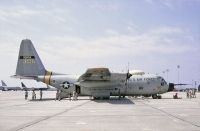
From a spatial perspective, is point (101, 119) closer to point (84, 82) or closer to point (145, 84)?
point (84, 82)

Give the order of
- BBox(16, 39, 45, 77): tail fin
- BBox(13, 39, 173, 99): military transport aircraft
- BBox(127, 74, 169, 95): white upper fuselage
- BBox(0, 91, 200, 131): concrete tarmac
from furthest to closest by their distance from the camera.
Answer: BBox(16, 39, 45, 77): tail fin < BBox(127, 74, 169, 95): white upper fuselage < BBox(13, 39, 173, 99): military transport aircraft < BBox(0, 91, 200, 131): concrete tarmac

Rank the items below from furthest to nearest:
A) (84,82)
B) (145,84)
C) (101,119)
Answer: (145,84) → (84,82) → (101,119)

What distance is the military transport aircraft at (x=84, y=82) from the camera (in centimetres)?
4128

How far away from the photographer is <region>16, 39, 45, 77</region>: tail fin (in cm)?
4312

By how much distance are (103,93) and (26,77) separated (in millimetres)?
10166

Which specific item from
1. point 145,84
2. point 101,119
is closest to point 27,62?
point 145,84

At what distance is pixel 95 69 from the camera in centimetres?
3591

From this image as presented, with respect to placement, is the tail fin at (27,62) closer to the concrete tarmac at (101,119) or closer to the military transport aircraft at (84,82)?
the military transport aircraft at (84,82)

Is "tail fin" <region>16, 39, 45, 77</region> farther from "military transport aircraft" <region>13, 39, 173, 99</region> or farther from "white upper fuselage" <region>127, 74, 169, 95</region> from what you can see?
"white upper fuselage" <region>127, 74, 169, 95</region>

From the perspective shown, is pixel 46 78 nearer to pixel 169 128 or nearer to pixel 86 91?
pixel 86 91

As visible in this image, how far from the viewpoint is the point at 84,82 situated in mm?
40062

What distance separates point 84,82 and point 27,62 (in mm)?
8572

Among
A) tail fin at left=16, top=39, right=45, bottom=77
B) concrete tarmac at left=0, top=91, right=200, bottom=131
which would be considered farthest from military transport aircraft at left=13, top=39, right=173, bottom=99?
concrete tarmac at left=0, top=91, right=200, bottom=131

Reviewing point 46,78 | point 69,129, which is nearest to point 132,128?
point 69,129
